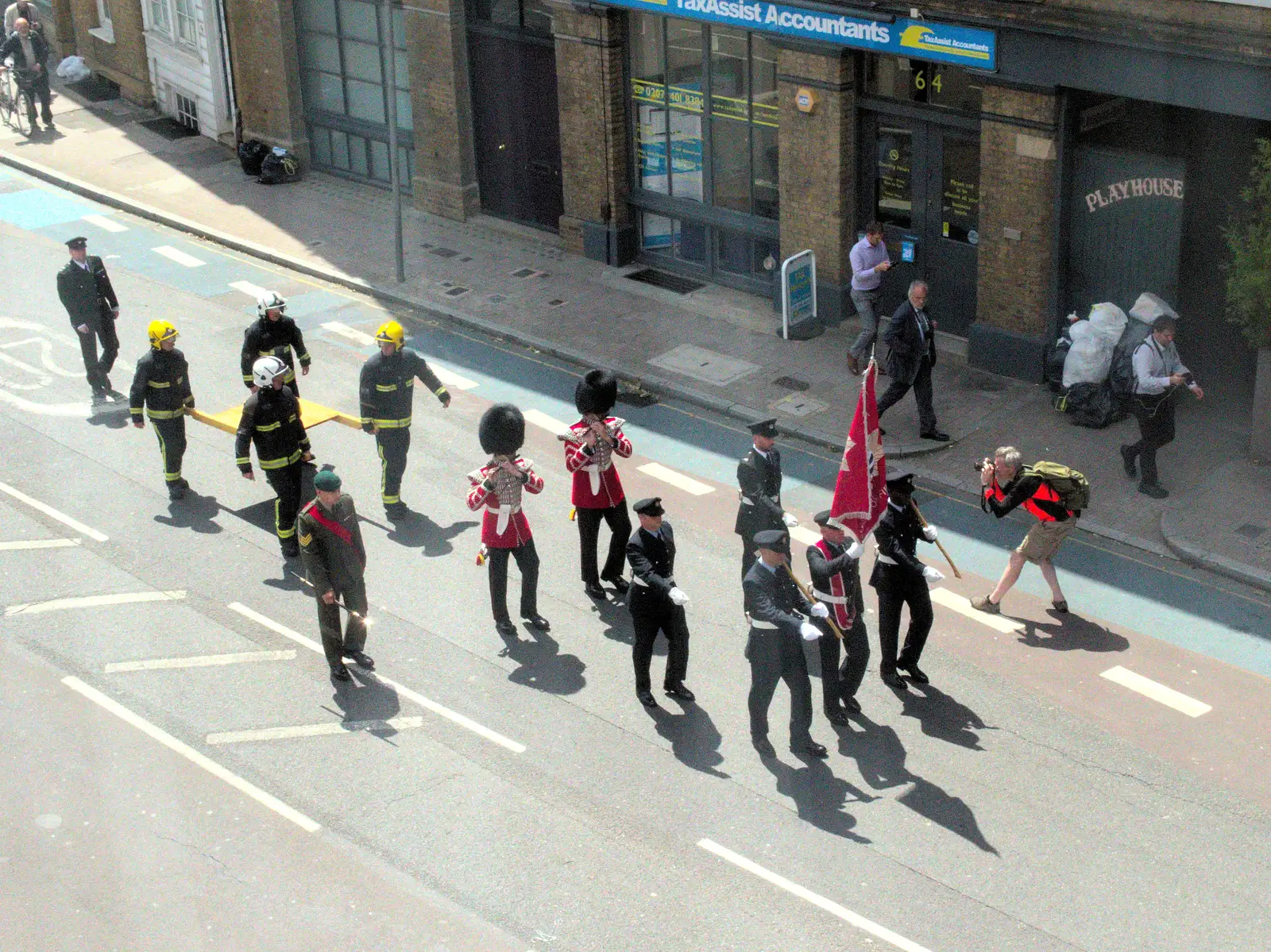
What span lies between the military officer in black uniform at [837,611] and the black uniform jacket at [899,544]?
9.9 inches

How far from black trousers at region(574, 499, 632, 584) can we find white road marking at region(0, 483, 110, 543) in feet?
15.1

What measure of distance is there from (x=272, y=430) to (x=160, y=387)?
173 centimetres

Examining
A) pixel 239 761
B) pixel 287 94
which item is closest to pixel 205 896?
pixel 239 761

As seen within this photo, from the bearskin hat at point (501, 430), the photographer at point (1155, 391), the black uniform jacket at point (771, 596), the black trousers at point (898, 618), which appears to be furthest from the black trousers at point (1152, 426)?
the bearskin hat at point (501, 430)

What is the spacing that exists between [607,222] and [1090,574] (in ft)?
32.0

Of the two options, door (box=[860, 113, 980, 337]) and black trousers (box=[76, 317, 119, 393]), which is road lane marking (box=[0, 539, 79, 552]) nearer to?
black trousers (box=[76, 317, 119, 393])

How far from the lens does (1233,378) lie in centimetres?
1798

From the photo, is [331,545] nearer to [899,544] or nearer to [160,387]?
[160,387]

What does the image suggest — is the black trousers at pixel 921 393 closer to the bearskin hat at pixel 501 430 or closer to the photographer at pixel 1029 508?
the photographer at pixel 1029 508

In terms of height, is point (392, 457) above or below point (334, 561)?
below

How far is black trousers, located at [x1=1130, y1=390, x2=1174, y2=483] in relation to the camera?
623 inches

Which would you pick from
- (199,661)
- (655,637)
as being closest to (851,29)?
(655,637)

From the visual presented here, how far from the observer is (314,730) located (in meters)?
12.8

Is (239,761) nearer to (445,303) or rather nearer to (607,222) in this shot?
(445,303)
